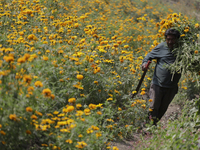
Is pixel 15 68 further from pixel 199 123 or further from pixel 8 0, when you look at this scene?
pixel 8 0

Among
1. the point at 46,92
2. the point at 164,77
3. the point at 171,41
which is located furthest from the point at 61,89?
the point at 171,41

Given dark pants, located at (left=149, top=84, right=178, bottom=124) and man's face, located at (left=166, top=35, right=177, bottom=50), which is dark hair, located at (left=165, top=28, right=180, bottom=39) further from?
dark pants, located at (left=149, top=84, right=178, bottom=124)

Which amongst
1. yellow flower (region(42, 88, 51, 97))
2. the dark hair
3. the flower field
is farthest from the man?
yellow flower (region(42, 88, 51, 97))

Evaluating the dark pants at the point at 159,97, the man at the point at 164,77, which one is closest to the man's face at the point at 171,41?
the man at the point at 164,77

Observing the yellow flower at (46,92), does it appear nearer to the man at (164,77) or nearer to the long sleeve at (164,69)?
the man at (164,77)

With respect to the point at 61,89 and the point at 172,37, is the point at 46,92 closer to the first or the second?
the point at 61,89

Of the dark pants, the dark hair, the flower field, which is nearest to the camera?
the flower field

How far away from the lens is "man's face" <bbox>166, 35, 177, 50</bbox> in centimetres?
409

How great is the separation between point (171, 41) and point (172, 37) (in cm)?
7

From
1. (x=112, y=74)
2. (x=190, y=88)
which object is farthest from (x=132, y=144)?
(x=190, y=88)

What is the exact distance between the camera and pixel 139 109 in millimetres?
4168

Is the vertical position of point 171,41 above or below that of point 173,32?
below

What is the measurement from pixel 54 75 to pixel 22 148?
39.3 inches

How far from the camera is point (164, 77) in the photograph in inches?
163
